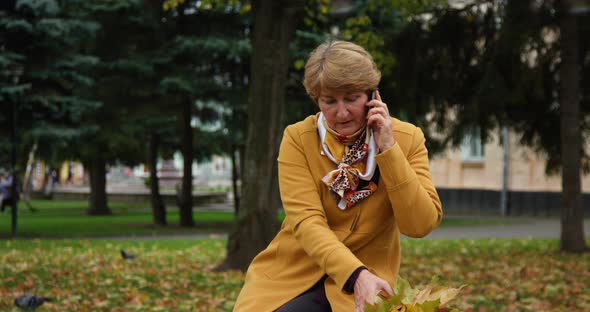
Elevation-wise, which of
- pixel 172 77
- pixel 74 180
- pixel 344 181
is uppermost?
pixel 172 77

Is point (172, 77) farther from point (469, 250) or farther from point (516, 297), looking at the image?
point (516, 297)

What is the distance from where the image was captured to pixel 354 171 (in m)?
2.79

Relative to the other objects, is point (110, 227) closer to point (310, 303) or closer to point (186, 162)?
point (186, 162)

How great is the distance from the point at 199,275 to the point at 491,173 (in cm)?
2635

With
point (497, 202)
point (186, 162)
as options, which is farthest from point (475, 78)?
point (497, 202)

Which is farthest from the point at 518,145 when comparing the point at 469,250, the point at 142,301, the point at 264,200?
the point at 142,301

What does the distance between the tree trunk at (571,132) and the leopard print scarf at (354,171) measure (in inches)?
456

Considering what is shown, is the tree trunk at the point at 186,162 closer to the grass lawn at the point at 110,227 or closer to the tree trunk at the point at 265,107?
the grass lawn at the point at 110,227

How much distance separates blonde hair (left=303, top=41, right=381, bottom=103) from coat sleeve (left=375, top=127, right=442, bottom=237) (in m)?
0.22

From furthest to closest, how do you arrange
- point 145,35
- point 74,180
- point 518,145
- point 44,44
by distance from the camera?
1. point 74,180
2. point 145,35
3. point 44,44
4. point 518,145

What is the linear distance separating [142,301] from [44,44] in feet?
38.4

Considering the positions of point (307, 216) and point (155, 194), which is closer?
point (307, 216)

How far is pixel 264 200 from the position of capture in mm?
11180

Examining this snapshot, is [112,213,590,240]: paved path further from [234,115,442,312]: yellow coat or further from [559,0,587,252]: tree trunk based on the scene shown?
[234,115,442,312]: yellow coat
